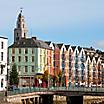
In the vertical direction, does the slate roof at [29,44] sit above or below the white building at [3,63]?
above

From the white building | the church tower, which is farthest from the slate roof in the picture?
the white building

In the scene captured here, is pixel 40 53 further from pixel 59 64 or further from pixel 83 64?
pixel 83 64

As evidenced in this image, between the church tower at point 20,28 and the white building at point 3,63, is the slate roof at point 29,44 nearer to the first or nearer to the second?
the church tower at point 20,28

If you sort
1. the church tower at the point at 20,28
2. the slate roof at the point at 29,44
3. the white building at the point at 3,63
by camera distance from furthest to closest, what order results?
the church tower at the point at 20,28 → the slate roof at the point at 29,44 → the white building at the point at 3,63

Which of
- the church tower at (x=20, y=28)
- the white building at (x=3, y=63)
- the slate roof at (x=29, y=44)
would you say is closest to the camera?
the white building at (x=3, y=63)

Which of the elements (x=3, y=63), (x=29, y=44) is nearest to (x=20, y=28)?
(x=29, y=44)

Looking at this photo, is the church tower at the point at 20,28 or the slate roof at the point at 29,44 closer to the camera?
the slate roof at the point at 29,44

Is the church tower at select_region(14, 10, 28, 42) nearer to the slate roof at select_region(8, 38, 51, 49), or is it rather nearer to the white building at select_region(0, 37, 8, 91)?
the slate roof at select_region(8, 38, 51, 49)

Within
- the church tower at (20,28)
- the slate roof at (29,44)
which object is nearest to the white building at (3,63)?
the slate roof at (29,44)

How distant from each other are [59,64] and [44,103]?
5643 cm

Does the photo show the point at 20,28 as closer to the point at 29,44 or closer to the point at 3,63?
the point at 29,44

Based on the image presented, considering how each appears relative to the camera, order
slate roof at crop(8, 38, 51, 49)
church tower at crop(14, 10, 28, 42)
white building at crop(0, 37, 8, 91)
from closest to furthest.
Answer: white building at crop(0, 37, 8, 91) < slate roof at crop(8, 38, 51, 49) < church tower at crop(14, 10, 28, 42)

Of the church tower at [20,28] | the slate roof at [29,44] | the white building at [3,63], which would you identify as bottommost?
the white building at [3,63]

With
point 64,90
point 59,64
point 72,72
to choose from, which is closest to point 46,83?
point 59,64
